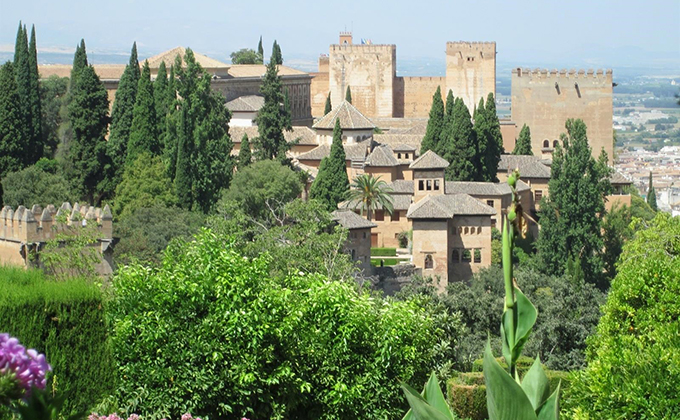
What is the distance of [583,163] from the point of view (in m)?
51.6

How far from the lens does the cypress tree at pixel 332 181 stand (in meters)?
48.4

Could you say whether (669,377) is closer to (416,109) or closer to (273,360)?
(273,360)

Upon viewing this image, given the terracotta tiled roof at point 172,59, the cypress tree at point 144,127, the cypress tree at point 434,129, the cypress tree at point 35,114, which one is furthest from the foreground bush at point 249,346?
the terracotta tiled roof at point 172,59

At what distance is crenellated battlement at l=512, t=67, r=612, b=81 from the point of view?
74688mm

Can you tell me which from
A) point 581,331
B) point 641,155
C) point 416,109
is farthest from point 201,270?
point 641,155

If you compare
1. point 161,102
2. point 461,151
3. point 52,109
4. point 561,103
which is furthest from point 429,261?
point 561,103

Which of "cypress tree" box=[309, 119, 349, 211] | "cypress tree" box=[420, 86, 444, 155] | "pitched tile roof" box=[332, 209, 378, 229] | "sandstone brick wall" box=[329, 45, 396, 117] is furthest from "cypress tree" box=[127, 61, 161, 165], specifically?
"sandstone brick wall" box=[329, 45, 396, 117]

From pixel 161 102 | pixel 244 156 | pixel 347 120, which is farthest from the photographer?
pixel 347 120

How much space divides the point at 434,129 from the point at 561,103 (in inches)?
718

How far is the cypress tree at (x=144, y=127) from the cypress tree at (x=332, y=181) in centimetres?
603

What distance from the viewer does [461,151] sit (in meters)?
55.5

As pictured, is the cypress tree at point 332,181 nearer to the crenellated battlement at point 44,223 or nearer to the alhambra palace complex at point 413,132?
the alhambra palace complex at point 413,132

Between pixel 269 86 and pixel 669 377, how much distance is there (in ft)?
135

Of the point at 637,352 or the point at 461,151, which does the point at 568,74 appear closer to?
the point at 461,151
